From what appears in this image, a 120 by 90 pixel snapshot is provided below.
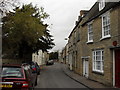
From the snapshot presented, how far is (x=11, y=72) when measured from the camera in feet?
26.0

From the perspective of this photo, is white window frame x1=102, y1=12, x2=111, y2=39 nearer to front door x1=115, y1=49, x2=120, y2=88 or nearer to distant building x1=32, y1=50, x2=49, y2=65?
front door x1=115, y1=49, x2=120, y2=88

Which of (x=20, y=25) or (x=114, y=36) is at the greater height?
(x=20, y=25)

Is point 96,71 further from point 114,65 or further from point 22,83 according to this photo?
point 22,83

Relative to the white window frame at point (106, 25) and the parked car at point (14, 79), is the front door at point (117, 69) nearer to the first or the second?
the white window frame at point (106, 25)

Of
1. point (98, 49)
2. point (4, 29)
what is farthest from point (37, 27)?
point (98, 49)

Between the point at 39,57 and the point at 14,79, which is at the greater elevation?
the point at 14,79

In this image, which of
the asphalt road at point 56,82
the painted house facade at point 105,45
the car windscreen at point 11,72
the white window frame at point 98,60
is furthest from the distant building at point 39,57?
the car windscreen at point 11,72

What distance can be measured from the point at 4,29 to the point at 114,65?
1319cm

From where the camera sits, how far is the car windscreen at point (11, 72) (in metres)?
7.74

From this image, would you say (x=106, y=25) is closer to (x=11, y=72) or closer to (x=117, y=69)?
(x=117, y=69)

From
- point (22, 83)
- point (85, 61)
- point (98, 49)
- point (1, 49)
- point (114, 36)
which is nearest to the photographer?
point (22, 83)

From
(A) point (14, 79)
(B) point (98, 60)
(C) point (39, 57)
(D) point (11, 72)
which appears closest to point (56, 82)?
(B) point (98, 60)

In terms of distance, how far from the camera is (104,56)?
47.8ft

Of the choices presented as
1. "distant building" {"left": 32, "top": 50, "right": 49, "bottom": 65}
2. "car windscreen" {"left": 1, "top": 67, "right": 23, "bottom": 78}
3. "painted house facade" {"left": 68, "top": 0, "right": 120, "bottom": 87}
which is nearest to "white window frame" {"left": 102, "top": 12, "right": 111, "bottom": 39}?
"painted house facade" {"left": 68, "top": 0, "right": 120, "bottom": 87}
